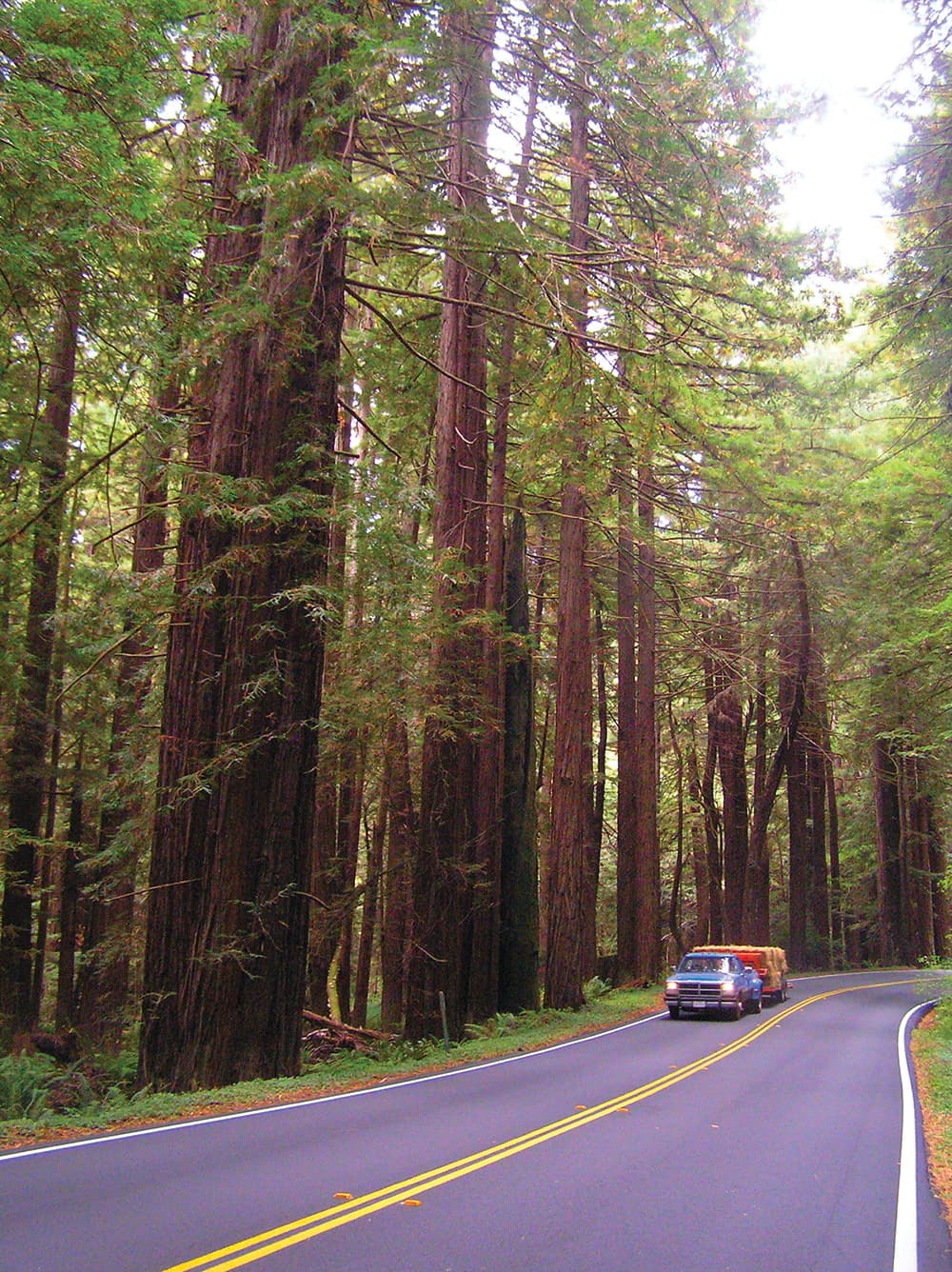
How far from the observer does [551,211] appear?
681 inches

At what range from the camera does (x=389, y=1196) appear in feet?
21.0

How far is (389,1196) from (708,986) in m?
14.8

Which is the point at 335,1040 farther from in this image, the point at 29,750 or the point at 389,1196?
the point at 389,1196

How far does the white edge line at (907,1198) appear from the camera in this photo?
5.72m

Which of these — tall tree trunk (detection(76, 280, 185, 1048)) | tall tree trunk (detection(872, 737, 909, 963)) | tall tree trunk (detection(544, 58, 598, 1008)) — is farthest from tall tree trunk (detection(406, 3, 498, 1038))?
tall tree trunk (detection(872, 737, 909, 963))

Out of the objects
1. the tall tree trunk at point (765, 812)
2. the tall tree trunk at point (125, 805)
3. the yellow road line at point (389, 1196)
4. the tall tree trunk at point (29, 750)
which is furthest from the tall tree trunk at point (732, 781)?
the yellow road line at point (389, 1196)

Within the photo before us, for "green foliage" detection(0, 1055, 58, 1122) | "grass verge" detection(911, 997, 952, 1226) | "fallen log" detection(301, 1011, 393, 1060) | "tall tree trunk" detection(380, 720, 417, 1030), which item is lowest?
"fallen log" detection(301, 1011, 393, 1060)

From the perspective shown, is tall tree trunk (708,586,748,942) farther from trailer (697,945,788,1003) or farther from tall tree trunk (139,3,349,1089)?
tall tree trunk (139,3,349,1089)

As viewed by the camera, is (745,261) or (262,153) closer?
(262,153)

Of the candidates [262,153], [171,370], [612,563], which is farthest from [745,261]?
[612,563]

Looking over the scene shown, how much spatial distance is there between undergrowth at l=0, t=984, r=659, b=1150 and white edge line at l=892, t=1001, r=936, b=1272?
228 inches

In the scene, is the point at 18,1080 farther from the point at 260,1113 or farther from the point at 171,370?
the point at 171,370

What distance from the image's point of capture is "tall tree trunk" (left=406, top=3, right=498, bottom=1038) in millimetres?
15070

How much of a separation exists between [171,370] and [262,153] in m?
3.51
